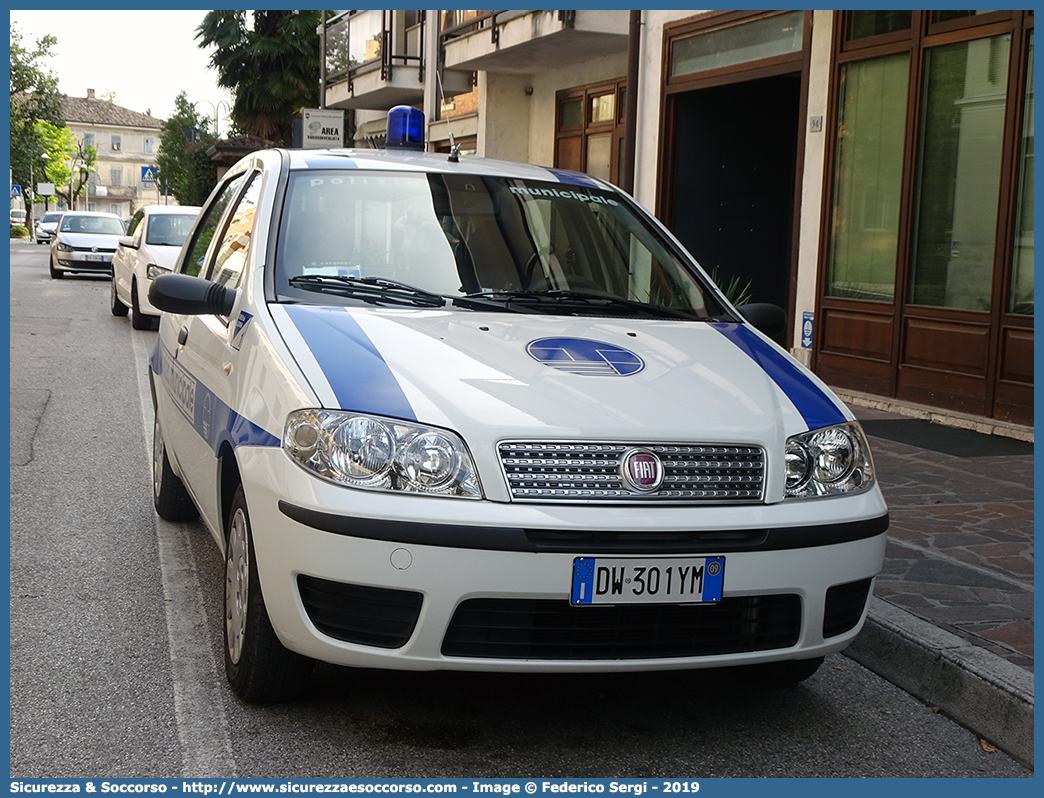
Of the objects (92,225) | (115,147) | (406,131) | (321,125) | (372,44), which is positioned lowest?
(92,225)

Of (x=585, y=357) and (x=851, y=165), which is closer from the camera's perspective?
(x=585, y=357)

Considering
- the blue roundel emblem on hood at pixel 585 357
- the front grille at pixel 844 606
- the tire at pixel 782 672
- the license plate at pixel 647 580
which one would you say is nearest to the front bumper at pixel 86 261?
the blue roundel emblem on hood at pixel 585 357

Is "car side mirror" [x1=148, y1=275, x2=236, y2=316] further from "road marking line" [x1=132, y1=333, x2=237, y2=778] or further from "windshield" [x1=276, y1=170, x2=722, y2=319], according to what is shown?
"road marking line" [x1=132, y1=333, x2=237, y2=778]

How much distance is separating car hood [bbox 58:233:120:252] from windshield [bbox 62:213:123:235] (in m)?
0.19

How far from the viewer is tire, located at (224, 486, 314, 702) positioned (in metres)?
3.58

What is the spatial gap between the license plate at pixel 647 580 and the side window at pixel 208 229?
A: 2.70 m

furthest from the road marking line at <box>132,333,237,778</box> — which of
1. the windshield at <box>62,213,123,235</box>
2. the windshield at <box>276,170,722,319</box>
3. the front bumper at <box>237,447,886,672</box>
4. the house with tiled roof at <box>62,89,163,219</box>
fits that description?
the house with tiled roof at <box>62,89,163,219</box>

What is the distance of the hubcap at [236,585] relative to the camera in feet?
12.3

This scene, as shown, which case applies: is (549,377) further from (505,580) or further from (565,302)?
(565,302)

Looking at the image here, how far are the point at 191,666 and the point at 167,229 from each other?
14.0 metres

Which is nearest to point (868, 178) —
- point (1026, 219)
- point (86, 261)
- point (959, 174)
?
point (959, 174)

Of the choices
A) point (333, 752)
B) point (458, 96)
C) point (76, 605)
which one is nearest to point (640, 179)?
point (458, 96)

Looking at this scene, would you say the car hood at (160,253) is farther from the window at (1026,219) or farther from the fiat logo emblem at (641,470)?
the fiat logo emblem at (641,470)

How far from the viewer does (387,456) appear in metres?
3.30
